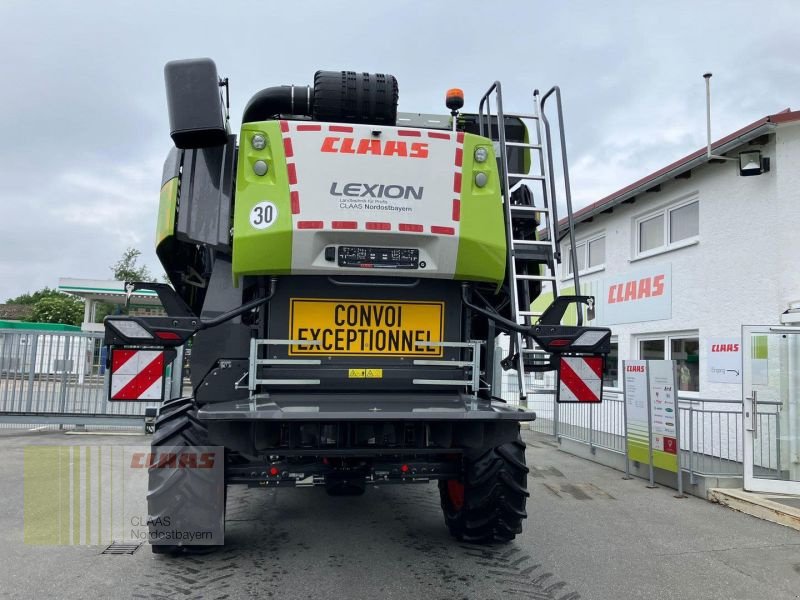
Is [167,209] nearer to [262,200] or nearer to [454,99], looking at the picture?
[262,200]

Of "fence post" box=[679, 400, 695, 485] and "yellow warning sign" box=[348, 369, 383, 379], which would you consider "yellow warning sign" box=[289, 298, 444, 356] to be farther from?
"fence post" box=[679, 400, 695, 485]

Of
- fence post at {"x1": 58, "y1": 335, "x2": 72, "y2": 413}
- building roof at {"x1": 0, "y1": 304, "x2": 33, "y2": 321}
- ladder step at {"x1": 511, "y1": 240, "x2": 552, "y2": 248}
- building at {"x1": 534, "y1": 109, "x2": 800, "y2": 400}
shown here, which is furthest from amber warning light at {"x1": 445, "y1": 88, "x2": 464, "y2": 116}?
building roof at {"x1": 0, "y1": 304, "x2": 33, "y2": 321}

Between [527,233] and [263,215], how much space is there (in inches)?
89.6

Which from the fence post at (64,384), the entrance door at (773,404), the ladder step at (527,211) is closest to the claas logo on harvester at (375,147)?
the ladder step at (527,211)

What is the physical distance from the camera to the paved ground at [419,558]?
14.3ft

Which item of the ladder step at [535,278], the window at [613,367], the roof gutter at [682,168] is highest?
the roof gutter at [682,168]

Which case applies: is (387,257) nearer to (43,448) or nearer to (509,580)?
(509,580)

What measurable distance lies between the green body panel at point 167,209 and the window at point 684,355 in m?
8.06

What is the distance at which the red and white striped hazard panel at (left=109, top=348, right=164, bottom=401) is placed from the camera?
441 centimetres

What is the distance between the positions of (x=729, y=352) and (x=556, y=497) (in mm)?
3495

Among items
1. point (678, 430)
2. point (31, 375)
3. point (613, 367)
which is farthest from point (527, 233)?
point (31, 375)

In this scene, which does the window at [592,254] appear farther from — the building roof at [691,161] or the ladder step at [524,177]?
the ladder step at [524,177]

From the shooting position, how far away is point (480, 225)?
4637 millimetres

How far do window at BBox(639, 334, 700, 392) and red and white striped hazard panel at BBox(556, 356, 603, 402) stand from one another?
5.84 meters
